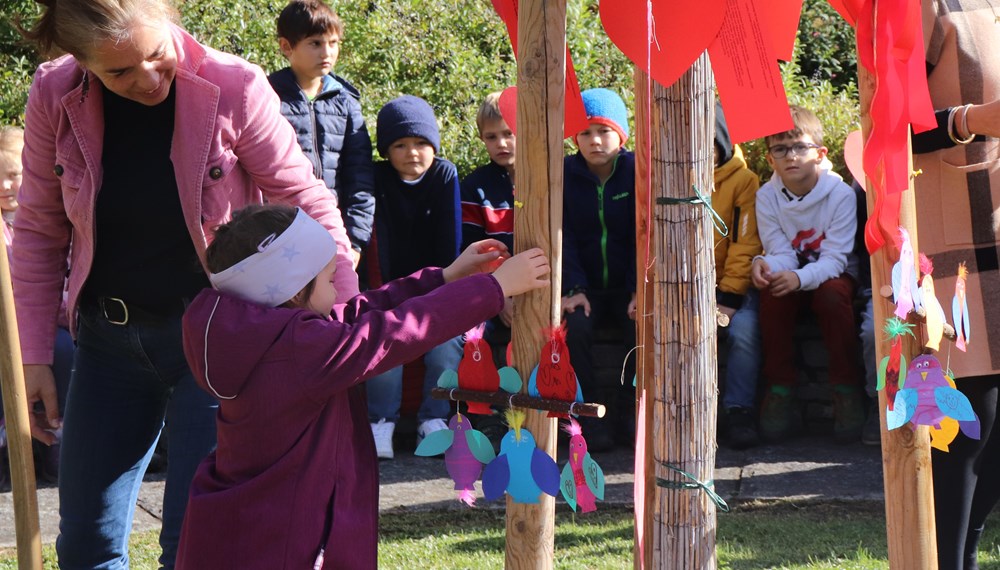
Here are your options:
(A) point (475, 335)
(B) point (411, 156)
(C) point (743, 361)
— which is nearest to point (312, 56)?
(B) point (411, 156)

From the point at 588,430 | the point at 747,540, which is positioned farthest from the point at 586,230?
the point at 747,540

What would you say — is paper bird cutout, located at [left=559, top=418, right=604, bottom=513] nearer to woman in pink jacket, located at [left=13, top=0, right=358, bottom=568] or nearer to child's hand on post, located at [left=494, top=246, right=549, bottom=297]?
child's hand on post, located at [left=494, top=246, right=549, bottom=297]

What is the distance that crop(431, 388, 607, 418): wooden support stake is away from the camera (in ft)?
7.38

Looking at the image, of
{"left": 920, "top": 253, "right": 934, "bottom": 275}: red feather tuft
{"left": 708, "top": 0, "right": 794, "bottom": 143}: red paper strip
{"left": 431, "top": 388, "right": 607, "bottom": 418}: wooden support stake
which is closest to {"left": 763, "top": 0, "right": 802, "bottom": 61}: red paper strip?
{"left": 708, "top": 0, "right": 794, "bottom": 143}: red paper strip

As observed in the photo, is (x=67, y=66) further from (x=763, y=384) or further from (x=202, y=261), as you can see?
(x=763, y=384)

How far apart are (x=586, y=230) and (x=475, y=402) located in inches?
112

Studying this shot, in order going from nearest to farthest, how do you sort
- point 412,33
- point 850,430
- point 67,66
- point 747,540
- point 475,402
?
point 475,402, point 67,66, point 747,540, point 850,430, point 412,33

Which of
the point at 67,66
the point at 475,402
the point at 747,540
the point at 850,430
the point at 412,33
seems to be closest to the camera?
the point at 475,402

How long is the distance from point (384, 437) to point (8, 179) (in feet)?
6.63

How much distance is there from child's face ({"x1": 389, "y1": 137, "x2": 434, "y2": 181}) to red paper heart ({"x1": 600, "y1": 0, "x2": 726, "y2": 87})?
307 cm

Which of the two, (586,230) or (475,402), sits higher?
(586,230)

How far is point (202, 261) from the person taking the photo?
8.17 ft

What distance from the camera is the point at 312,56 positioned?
4.98m

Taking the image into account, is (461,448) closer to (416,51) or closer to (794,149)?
(794,149)
